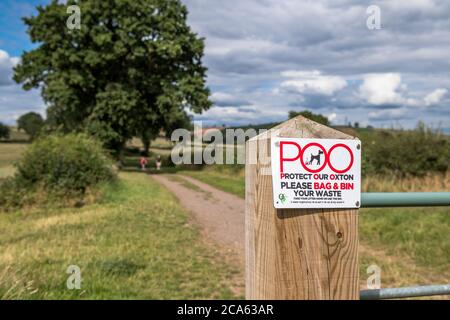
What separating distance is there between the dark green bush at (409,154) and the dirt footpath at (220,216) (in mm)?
6454

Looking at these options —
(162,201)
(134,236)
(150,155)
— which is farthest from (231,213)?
(150,155)

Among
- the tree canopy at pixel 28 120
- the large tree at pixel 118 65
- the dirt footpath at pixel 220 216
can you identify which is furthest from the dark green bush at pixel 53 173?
the tree canopy at pixel 28 120

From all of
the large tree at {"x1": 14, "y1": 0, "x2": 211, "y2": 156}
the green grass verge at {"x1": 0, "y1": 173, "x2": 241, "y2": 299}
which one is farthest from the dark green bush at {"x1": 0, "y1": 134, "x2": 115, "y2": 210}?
the large tree at {"x1": 14, "y1": 0, "x2": 211, "y2": 156}

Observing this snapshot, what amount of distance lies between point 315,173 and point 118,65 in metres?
35.5

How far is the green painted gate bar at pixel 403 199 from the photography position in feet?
5.60

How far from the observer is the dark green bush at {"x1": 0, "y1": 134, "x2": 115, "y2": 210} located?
15.9 metres

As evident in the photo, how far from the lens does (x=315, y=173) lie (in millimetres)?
1590

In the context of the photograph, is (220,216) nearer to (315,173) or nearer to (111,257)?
(111,257)

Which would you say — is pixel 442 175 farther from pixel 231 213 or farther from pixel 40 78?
pixel 40 78

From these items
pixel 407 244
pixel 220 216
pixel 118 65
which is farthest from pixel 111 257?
pixel 118 65

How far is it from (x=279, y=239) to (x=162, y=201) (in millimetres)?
15438

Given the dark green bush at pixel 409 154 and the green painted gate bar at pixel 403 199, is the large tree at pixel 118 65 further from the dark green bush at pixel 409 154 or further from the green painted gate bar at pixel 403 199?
the green painted gate bar at pixel 403 199

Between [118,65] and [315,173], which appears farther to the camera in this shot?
[118,65]

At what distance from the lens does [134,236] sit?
Result: 9.91 meters
